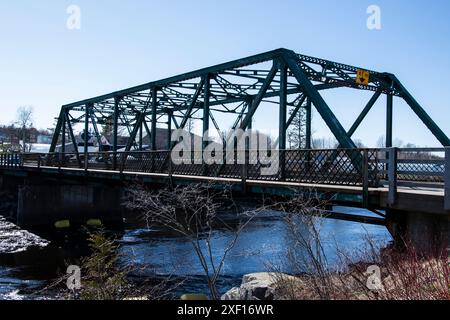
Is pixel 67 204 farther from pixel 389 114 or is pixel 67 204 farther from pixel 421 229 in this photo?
pixel 421 229

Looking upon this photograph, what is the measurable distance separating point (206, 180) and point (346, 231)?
457 inches

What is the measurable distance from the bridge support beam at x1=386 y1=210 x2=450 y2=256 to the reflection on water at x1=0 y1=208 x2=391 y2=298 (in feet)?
7.45

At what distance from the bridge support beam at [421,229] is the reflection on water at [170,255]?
2272mm

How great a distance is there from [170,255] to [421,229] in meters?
12.4

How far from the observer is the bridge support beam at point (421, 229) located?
26.1ft

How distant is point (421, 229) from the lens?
28.1 ft

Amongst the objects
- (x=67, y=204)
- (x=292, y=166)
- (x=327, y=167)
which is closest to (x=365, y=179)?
(x=327, y=167)

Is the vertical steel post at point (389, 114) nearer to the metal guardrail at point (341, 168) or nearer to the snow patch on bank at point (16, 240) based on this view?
the metal guardrail at point (341, 168)

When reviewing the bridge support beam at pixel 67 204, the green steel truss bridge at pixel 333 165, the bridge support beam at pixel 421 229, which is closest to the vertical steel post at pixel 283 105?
the green steel truss bridge at pixel 333 165

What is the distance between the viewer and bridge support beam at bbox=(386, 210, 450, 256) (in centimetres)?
795

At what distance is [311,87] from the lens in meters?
13.7
